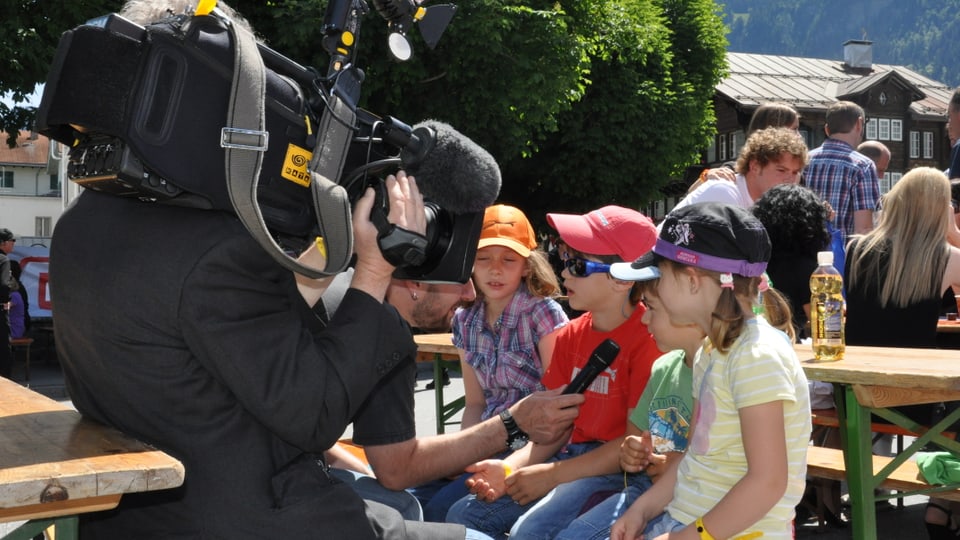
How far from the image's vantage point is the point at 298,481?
1.85 m

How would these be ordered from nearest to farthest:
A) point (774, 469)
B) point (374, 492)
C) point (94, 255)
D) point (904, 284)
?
point (94, 255)
point (774, 469)
point (374, 492)
point (904, 284)

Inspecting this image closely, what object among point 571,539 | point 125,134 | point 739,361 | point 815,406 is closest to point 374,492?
point 571,539

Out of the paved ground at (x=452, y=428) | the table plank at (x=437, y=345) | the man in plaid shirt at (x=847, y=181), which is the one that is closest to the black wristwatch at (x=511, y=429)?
the table plank at (x=437, y=345)

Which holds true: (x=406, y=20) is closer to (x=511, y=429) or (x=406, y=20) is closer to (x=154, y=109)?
(x=154, y=109)

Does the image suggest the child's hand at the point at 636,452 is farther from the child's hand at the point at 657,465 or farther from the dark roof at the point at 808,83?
the dark roof at the point at 808,83

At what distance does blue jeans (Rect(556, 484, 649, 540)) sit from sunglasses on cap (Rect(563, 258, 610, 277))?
0.76 metres

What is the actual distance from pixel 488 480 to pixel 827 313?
1722 mm

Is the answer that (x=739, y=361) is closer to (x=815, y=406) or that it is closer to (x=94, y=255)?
(x=94, y=255)

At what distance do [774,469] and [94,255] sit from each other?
163 centimetres

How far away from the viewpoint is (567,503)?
3.09 metres

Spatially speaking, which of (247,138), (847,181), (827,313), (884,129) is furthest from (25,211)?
(247,138)

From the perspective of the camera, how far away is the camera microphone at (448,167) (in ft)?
6.50

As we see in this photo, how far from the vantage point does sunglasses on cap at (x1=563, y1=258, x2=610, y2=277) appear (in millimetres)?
3369

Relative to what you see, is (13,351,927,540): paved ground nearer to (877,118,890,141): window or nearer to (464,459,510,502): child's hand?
(464,459,510,502): child's hand
